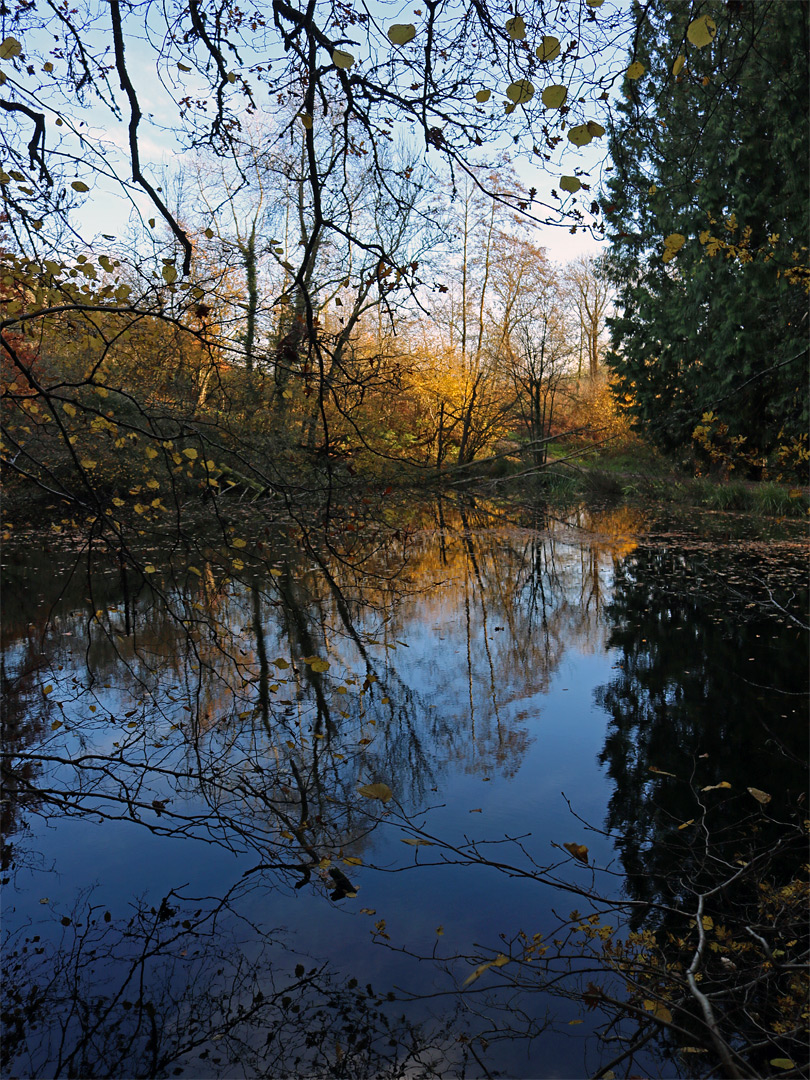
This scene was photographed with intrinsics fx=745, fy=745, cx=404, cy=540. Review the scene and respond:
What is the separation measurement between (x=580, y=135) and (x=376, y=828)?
3.25m

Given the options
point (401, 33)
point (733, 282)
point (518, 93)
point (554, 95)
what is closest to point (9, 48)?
point (401, 33)

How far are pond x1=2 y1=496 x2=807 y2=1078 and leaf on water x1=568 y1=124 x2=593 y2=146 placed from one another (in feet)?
5.44

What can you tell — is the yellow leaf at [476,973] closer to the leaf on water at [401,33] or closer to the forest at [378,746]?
the forest at [378,746]

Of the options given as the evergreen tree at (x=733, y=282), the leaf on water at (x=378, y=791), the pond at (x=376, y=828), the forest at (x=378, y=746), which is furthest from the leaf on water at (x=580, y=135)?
the evergreen tree at (x=733, y=282)

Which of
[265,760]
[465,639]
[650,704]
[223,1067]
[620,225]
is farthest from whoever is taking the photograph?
[620,225]

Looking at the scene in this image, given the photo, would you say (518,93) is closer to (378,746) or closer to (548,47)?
(548,47)

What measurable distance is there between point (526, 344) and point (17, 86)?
59.8 feet

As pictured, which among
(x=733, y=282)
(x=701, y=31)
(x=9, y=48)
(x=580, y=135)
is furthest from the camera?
(x=733, y=282)

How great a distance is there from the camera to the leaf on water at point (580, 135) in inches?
83.4

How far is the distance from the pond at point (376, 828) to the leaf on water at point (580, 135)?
Result: 65.3 inches

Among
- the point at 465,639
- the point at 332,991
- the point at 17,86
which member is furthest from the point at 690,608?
the point at 17,86

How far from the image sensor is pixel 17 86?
3.11m

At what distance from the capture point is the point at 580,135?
7.00 ft

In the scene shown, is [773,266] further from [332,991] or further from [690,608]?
[332,991]
